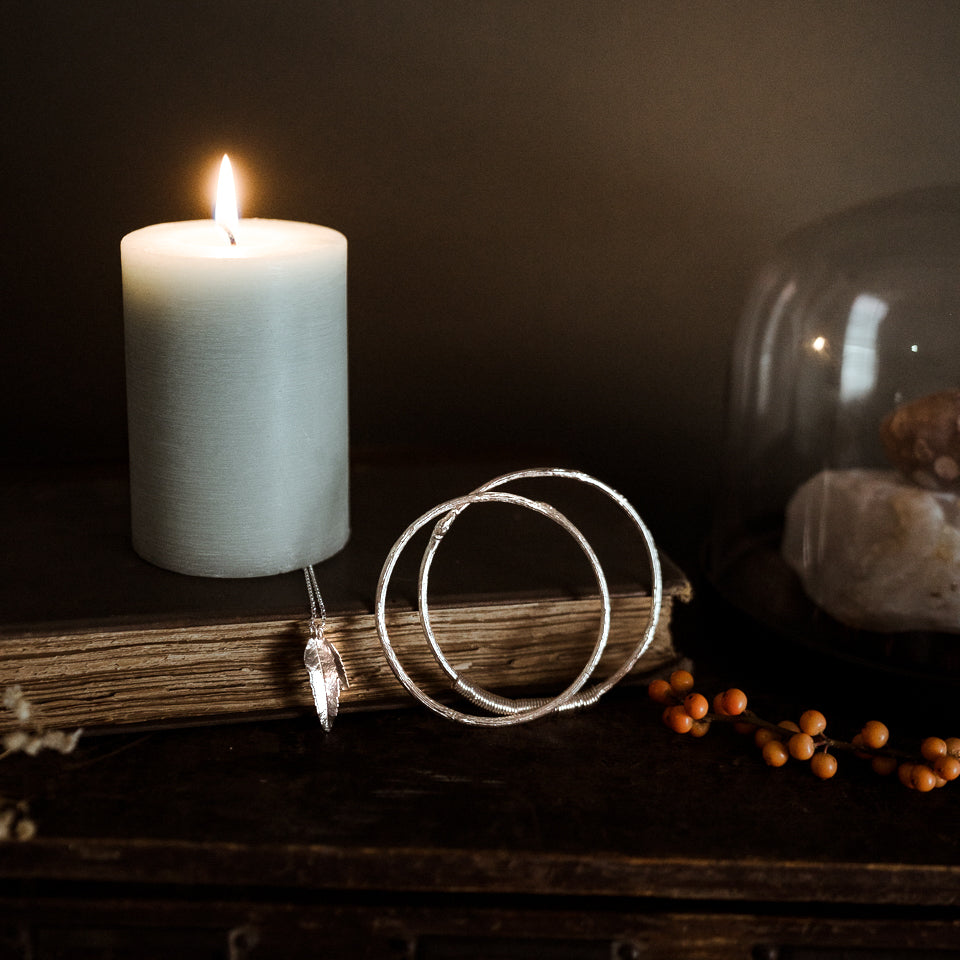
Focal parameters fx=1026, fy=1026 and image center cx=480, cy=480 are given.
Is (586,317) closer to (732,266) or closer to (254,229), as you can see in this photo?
(732,266)

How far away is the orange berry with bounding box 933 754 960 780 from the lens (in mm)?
500

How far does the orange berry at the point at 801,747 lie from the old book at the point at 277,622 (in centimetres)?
9

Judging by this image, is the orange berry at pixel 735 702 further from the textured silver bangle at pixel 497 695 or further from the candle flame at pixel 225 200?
the candle flame at pixel 225 200

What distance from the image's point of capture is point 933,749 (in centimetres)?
51

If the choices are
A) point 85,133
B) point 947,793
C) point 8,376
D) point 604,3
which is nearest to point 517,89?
point 604,3

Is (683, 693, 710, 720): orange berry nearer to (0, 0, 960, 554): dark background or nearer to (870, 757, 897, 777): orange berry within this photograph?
(870, 757, 897, 777): orange berry

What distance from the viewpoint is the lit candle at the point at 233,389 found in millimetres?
524

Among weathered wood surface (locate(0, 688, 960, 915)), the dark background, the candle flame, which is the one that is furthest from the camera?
the dark background

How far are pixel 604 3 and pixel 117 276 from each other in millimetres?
414

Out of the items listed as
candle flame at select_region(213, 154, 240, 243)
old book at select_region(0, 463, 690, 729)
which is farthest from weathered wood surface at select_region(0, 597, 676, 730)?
candle flame at select_region(213, 154, 240, 243)

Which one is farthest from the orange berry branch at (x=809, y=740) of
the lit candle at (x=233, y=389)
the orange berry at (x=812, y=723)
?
the lit candle at (x=233, y=389)

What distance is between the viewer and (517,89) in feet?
2.50

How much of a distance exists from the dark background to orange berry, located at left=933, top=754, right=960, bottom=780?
38cm

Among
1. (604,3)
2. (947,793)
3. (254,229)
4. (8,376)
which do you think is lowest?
(947,793)
